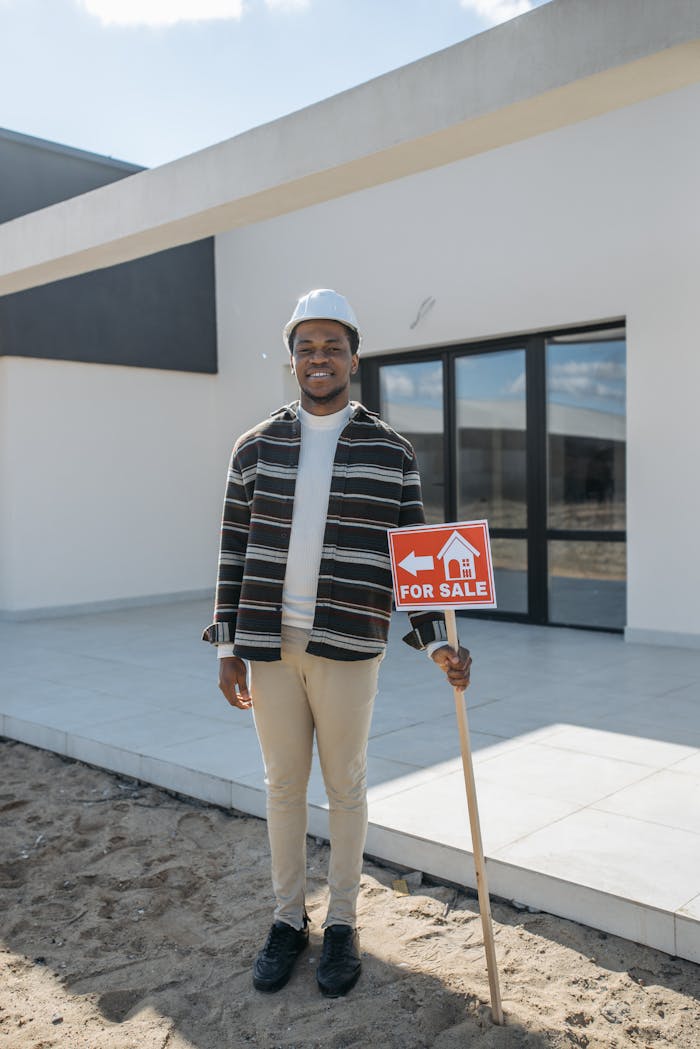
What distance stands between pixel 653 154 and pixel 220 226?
3.36 metres

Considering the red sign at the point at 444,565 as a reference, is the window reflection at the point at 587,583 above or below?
below

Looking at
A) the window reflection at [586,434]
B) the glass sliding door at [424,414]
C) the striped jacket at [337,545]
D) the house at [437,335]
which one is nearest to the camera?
the striped jacket at [337,545]

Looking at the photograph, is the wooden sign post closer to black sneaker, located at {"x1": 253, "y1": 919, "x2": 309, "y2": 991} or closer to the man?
the man

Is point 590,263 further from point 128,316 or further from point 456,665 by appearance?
point 456,665

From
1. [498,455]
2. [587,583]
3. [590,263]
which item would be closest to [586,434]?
[498,455]

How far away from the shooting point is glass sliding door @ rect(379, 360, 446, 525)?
28.1 feet

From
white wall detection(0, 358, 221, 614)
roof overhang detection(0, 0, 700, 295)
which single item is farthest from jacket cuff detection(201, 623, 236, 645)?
white wall detection(0, 358, 221, 614)

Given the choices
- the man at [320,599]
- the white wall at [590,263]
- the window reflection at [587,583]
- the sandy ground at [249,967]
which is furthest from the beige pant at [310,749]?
the window reflection at [587,583]

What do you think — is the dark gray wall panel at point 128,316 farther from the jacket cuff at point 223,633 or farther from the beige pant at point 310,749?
the beige pant at point 310,749

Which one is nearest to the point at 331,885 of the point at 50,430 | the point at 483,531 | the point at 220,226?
the point at 483,531

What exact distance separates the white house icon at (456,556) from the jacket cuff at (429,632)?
0.62 feet

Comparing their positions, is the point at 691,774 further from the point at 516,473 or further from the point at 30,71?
the point at 30,71

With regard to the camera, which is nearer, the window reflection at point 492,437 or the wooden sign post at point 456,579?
the wooden sign post at point 456,579

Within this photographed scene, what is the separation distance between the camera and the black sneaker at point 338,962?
2415mm
